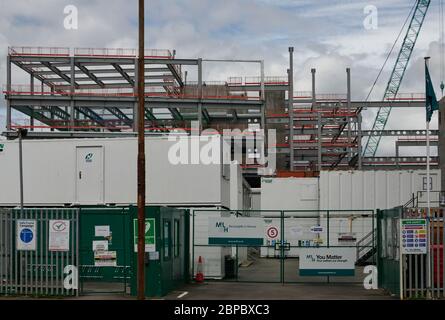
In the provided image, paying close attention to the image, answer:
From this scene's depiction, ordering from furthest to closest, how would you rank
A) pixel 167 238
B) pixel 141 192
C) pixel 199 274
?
pixel 199 274, pixel 167 238, pixel 141 192

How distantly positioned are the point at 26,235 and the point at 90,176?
26.9 ft

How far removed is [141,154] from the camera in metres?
16.5

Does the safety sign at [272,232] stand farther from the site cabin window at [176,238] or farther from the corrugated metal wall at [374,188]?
the corrugated metal wall at [374,188]

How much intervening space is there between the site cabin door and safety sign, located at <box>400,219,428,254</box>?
1337 centimetres

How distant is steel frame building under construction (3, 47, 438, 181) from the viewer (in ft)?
220

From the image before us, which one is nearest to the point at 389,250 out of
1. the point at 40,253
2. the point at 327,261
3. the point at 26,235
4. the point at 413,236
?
the point at 413,236

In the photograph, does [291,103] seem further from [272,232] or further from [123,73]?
[272,232]

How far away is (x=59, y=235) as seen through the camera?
19484 mm

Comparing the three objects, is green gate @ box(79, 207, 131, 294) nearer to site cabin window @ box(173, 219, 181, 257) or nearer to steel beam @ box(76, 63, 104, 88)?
site cabin window @ box(173, 219, 181, 257)

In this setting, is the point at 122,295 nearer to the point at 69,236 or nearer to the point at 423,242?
the point at 69,236

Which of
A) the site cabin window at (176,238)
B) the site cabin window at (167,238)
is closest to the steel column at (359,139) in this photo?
the site cabin window at (176,238)

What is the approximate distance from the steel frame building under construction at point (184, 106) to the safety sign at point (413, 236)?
4123 centimetres

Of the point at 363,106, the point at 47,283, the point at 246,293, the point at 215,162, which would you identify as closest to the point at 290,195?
the point at 215,162

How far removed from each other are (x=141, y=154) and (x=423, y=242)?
8391 mm
